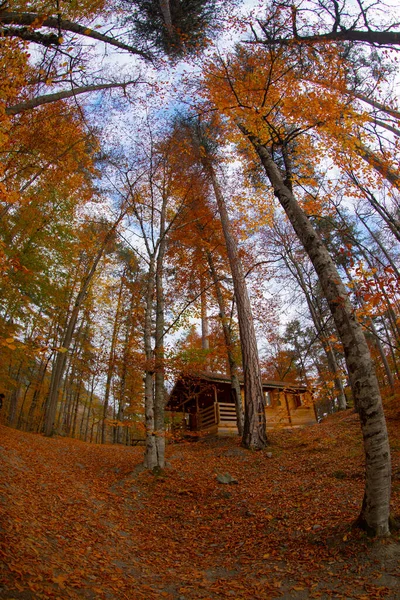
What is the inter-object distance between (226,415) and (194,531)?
37.2ft

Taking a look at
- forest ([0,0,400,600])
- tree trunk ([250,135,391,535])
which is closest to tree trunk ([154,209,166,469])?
forest ([0,0,400,600])

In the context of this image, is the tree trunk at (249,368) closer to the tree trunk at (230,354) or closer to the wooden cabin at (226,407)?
the tree trunk at (230,354)

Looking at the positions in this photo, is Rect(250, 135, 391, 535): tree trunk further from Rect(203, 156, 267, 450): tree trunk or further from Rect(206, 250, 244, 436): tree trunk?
Rect(206, 250, 244, 436): tree trunk

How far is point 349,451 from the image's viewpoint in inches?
335

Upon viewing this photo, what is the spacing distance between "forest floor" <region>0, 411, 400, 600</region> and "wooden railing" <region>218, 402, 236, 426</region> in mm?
6000

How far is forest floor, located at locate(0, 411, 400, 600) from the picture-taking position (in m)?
3.20

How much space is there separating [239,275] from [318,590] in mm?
9183

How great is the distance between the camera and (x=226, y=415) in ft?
53.6

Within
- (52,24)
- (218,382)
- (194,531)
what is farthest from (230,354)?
(52,24)

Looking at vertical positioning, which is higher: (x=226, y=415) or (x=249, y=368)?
(x=249, y=368)

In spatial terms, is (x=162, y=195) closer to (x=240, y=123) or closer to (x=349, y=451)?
(x=240, y=123)

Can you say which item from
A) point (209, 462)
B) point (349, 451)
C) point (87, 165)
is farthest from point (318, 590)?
point (87, 165)

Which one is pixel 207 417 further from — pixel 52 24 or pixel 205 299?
pixel 52 24

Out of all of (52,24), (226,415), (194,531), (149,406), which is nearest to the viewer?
(194,531)
